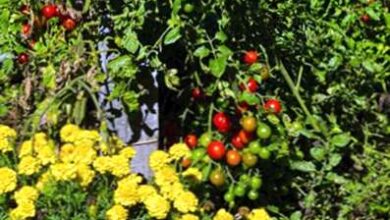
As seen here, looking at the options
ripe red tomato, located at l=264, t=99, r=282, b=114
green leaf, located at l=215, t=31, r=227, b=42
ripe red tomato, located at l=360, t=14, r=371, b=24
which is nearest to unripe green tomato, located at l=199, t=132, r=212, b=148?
ripe red tomato, located at l=264, t=99, r=282, b=114

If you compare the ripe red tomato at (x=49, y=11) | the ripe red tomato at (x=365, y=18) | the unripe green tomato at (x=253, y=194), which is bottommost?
the unripe green tomato at (x=253, y=194)

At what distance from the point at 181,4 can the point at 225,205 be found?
0.69 m

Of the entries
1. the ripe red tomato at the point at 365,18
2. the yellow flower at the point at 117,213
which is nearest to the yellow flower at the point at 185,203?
the yellow flower at the point at 117,213

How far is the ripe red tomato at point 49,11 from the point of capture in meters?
3.43

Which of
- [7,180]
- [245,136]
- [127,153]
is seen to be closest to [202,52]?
[245,136]

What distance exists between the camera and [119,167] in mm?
2967

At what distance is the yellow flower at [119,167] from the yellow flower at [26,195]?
0.75 ft

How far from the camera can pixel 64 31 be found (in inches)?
137

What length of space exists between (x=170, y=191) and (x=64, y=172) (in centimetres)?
31

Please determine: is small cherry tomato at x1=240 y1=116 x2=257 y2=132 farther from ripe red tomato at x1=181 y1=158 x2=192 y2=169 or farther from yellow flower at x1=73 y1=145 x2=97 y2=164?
yellow flower at x1=73 y1=145 x2=97 y2=164

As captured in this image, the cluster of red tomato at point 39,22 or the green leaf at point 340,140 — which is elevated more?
the cluster of red tomato at point 39,22

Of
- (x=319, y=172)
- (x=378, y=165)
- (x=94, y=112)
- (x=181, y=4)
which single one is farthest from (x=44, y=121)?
(x=378, y=165)

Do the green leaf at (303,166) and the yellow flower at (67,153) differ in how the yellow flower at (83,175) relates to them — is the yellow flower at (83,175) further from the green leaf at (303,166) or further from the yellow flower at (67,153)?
the green leaf at (303,166)

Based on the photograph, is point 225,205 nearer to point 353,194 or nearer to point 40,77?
point 353,194
